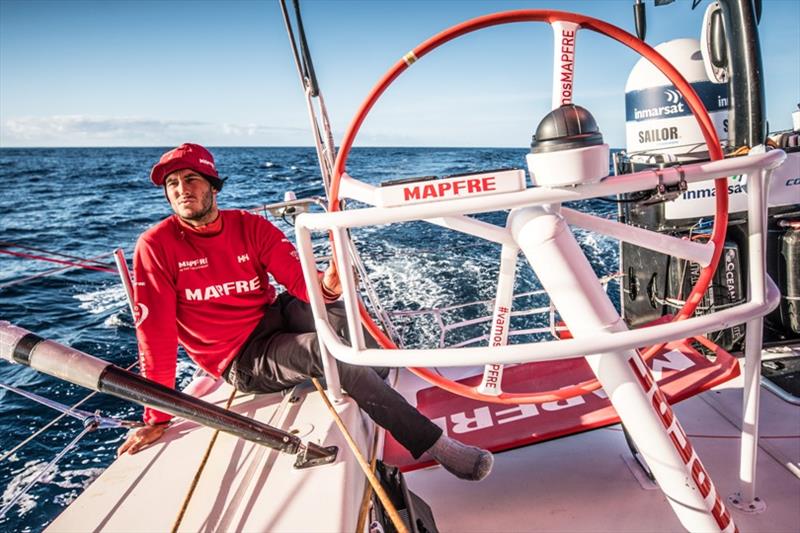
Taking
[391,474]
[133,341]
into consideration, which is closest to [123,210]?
[133,341]

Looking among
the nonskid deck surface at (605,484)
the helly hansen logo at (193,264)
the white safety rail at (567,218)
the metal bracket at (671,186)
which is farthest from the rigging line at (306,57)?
the nonskid deck surface at (605,484)

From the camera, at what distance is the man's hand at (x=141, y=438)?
172cm

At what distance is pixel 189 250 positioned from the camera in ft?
6.45

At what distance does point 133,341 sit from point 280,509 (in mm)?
4863

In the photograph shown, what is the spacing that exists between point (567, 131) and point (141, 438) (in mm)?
1727

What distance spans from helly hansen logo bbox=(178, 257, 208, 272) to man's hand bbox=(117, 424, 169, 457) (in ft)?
1.98

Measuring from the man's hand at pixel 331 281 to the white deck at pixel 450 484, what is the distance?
1.36 ft

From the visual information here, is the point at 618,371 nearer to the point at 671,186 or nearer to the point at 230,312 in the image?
the point at 671,186

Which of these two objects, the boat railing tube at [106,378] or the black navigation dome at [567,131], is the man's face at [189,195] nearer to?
the boat railing tube at [106,378]

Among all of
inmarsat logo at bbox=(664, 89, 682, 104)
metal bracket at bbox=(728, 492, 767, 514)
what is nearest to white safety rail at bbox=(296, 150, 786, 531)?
metal bracket at bbox=(728, 492, 767, 514)

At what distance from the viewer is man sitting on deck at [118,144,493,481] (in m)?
1.77

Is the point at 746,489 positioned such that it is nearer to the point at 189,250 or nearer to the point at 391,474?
the point at 391,474

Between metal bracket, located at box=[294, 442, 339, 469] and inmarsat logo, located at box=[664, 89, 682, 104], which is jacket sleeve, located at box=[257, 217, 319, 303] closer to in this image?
metal bracket, located at box=[294, 442, 339, 469]

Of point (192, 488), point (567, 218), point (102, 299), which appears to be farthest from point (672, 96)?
point (102, 299)
